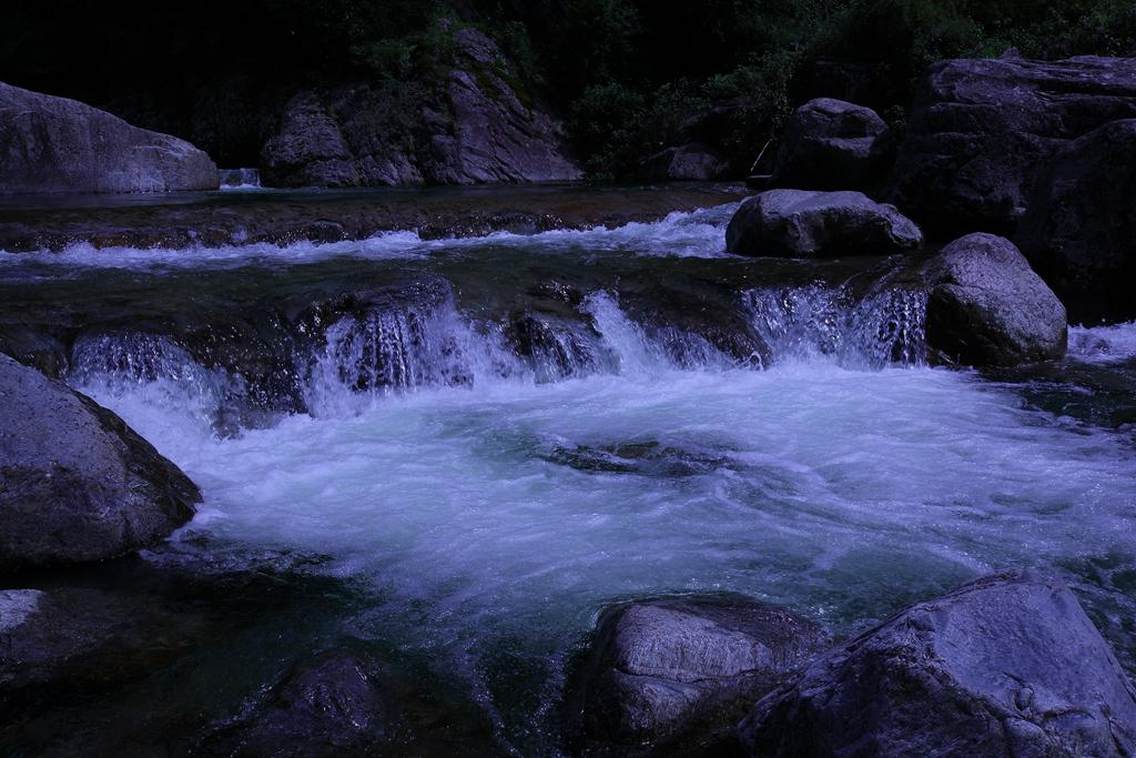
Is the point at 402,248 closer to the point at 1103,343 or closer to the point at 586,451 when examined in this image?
the point at 586,451

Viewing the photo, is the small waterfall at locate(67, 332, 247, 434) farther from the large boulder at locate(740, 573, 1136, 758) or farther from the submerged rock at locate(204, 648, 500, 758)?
the large boulder at locate(740, 573, 1136, 758)

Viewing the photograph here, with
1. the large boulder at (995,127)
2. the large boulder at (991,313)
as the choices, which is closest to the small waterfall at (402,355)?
the large boulder at (991,313)

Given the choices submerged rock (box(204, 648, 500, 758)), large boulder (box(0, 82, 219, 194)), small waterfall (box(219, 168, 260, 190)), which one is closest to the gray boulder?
small waterfall (box(219, 168, 260, 190))

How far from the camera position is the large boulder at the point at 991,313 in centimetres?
886

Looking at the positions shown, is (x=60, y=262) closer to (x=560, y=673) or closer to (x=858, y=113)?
(x=560, y=673)

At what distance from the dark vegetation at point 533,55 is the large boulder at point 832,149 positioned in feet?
9.27

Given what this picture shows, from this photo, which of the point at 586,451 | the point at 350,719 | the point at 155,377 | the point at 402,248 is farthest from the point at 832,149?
the point at 350,719

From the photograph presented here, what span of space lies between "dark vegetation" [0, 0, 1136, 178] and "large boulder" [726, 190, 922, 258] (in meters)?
7.63

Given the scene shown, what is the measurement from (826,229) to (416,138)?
438 inches

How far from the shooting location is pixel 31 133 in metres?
15.5

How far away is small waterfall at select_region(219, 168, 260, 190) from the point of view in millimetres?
18500

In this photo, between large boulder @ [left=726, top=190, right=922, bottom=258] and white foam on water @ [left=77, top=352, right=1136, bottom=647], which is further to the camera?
large boulder @ [left=726, top=190, right=922, bottom=258]

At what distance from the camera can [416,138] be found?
19875 mm

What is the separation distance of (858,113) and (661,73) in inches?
353
